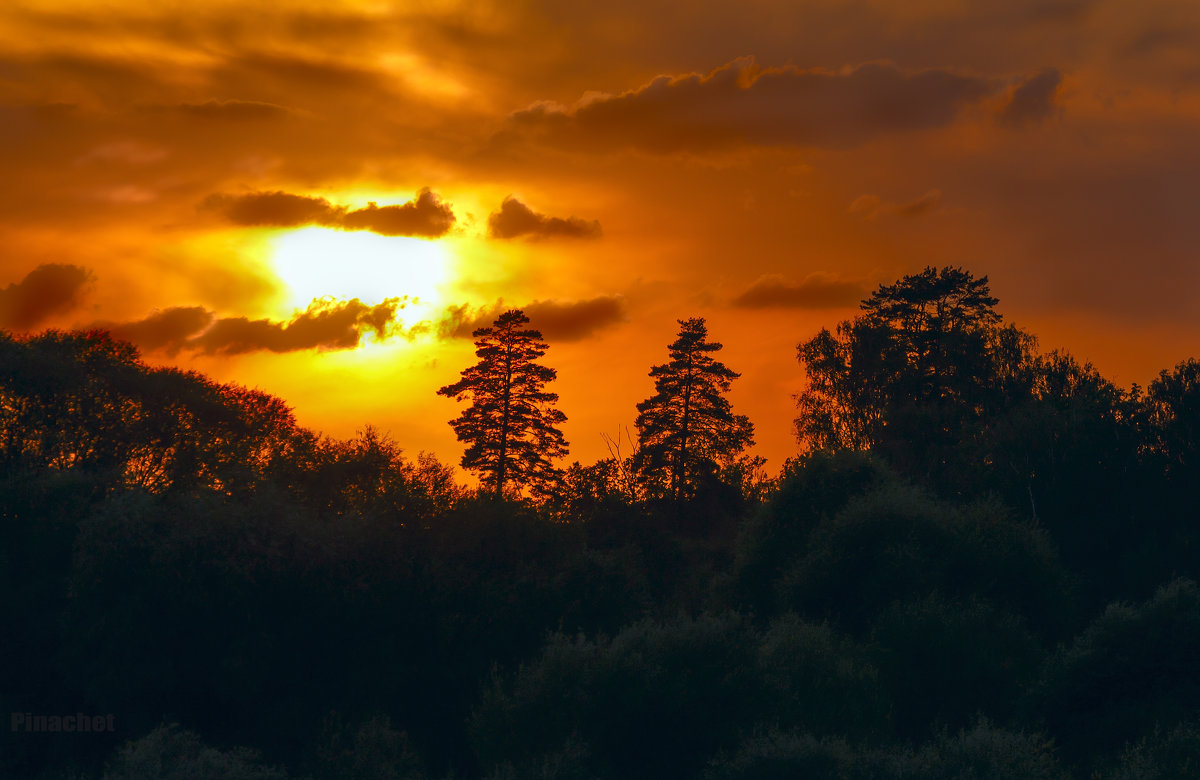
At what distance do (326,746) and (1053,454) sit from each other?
46724 millimetres

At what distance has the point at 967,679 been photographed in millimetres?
43406

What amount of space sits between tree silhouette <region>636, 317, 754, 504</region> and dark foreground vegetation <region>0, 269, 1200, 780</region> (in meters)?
14.2

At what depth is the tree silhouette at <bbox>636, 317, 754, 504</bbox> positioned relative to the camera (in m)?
81.7

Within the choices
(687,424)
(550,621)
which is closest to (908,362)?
(687,424)

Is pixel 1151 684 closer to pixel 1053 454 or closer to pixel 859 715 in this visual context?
pixel 859 715

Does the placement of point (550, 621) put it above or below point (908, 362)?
below

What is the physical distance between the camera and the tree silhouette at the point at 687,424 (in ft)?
268

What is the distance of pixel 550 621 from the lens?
1950 inches

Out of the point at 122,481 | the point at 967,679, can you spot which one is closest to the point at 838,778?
the point at 967,679

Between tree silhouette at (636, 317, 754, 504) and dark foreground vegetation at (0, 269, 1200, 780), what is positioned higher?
tree silhouette at (636, 317, 754, 504)

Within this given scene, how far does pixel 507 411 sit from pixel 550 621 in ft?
109

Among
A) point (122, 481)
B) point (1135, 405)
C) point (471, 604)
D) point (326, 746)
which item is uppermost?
point (1135, 405)

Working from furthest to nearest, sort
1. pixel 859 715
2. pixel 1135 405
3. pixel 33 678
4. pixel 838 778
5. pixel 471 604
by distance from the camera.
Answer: pixel 1135 405, pixel 471 604, pixel 33 678, pixel 859 715, pixel 838 778

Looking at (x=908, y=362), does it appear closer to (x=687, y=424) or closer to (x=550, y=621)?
(x=687, y=424)
